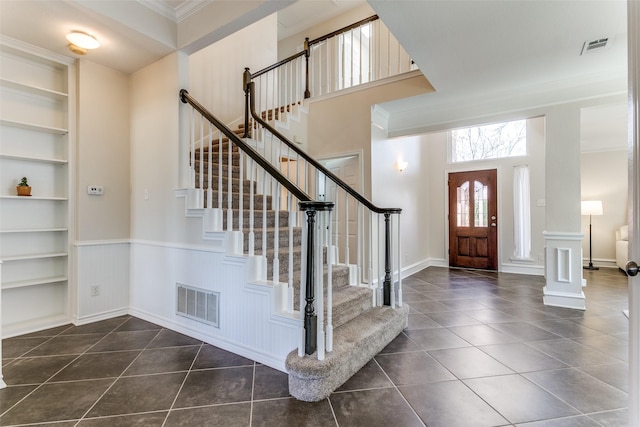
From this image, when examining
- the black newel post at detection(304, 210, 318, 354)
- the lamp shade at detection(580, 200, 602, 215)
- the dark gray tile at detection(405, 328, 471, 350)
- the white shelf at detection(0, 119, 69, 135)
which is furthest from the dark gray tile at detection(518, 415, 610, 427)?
the lamp shade at detection(580, 200, 602, 215)

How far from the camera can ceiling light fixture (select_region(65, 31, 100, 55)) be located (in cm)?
254

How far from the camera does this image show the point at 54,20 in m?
2.43

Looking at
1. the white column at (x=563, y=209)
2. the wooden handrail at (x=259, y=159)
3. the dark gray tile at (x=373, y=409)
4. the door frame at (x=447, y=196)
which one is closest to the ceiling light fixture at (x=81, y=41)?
the wooden handrail at (x=259, y=159)

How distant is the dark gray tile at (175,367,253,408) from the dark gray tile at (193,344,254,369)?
72 millimetres

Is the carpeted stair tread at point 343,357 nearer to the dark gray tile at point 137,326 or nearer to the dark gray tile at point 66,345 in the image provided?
the dark gray tile at point 137,326

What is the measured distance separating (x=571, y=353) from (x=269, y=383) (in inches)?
94.0

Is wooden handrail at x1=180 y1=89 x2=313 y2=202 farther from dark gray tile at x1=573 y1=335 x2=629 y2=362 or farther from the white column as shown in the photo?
the white column

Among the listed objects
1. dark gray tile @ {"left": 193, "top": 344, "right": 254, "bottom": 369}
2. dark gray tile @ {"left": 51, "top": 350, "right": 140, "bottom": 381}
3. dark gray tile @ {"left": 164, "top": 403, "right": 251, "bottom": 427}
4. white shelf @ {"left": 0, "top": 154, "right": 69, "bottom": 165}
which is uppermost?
white shelf @ {"left": 0, "top": 154, "right": 69, "bottom": 165}

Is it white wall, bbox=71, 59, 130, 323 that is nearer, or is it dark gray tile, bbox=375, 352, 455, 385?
dark gray tile, bbox=375, 352, 455, 385

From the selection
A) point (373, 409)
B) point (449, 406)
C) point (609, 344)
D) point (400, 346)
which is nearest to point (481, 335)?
point (400, 346)

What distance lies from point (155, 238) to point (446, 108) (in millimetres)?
4101

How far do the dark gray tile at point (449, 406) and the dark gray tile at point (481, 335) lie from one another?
83 centimetres

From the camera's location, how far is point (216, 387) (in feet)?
6.29

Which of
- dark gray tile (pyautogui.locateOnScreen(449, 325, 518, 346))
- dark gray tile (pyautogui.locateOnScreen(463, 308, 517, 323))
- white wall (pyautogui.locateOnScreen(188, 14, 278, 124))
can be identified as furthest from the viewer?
white wall (pyautogui.locateOnScreen(188, 14, 278, 124))
